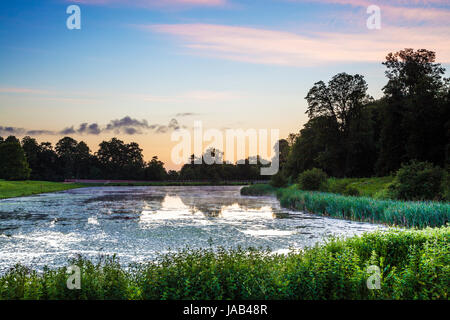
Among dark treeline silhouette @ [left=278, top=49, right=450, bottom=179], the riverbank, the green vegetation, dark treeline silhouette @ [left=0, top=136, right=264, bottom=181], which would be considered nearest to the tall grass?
the riverbank

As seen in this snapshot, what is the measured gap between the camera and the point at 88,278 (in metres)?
5.86

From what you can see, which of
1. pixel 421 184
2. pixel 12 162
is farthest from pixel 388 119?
pixel 12 162

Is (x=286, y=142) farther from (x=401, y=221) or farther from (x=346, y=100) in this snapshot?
(x=401, y=221)

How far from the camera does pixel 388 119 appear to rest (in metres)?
45.5

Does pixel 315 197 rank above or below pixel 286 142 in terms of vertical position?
below

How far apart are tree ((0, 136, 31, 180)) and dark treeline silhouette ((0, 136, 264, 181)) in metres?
25.1

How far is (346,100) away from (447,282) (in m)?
50.3

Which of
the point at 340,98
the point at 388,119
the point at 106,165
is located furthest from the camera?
the point at 106,165

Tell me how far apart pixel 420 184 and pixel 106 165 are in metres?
106

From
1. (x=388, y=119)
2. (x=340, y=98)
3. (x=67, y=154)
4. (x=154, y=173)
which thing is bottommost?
(x=154, y=173)

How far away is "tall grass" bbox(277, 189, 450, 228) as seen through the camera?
15.7m
